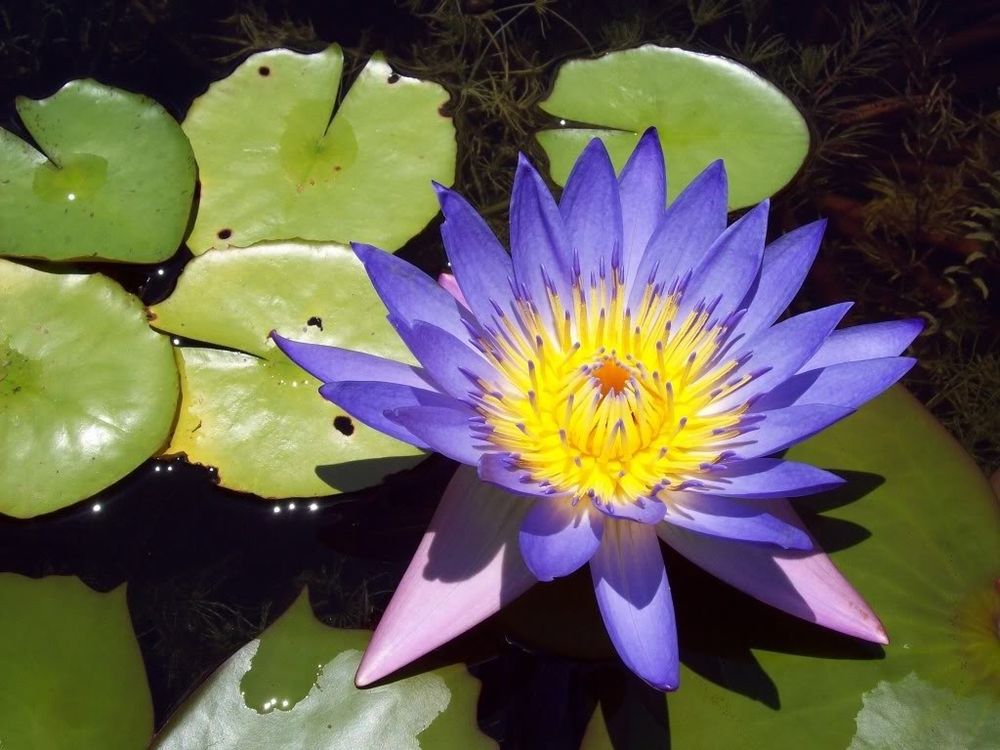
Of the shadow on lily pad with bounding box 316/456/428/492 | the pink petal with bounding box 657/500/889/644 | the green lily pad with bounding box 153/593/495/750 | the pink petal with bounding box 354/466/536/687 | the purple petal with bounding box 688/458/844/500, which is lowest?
the green lily pad with bounding box 153/593/495/750

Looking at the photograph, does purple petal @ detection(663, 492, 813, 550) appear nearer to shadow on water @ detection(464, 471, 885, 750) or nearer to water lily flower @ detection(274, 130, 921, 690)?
water lily flower @ detection(274, 130, 921, 690)

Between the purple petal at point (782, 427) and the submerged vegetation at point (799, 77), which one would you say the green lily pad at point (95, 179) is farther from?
the purple petal at point (782, 427)

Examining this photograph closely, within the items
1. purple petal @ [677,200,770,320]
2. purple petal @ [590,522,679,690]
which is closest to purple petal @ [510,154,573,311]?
purple petal @ [677,200,770,320]

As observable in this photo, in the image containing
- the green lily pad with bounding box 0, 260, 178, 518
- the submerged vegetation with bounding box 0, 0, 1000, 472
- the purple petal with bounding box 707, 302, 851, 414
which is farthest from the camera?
the submerged vegetation with bounding box 0, 0, 1000, 472

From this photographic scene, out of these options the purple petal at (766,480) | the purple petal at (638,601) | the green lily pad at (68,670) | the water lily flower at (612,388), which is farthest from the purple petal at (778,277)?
the green lily pad at (68,670)

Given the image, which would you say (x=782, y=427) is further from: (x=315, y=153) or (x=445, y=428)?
(x=315, y=153)

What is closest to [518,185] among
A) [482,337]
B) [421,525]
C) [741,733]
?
[482,337]
